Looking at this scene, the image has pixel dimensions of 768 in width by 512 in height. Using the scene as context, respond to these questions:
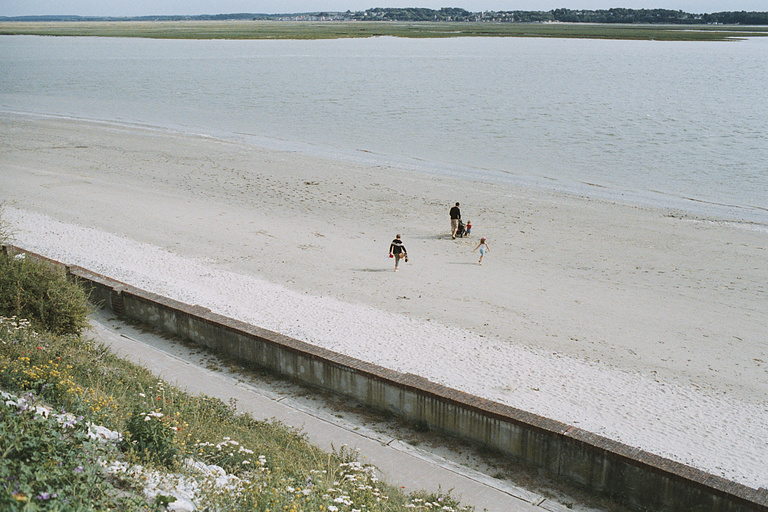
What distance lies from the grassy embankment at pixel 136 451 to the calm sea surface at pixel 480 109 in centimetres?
2238

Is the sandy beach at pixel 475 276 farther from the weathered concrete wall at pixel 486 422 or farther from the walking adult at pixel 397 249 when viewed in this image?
the weathered concrete wall at pixel 486 422

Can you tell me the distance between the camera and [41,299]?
10656 millimetres

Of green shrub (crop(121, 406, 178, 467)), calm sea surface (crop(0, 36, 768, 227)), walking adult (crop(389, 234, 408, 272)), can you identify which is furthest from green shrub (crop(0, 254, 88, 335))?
calm sea surface (crop(0, 36, 768, 227))

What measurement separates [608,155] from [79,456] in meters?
35.5

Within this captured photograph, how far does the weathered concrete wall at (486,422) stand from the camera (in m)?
7.29

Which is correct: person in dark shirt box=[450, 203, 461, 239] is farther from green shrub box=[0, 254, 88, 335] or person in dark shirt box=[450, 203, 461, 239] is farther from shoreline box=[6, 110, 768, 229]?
green shrub box=[0, 254, 88, 335]

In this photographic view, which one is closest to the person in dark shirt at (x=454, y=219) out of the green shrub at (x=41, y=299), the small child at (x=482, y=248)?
the small child at (x=482, y=248)

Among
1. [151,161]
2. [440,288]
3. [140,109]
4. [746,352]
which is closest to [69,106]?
[140,109]

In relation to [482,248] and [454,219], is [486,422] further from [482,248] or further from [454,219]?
[454,219]

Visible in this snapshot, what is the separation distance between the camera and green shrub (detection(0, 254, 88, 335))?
10555 millimetres

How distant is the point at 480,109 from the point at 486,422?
1936 inches

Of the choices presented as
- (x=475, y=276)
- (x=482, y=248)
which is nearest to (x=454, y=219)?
(x=482, y=248)

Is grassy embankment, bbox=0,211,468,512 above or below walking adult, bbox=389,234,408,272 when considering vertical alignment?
above

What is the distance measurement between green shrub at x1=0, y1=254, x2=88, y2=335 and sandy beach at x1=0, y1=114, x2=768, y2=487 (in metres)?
3.45
